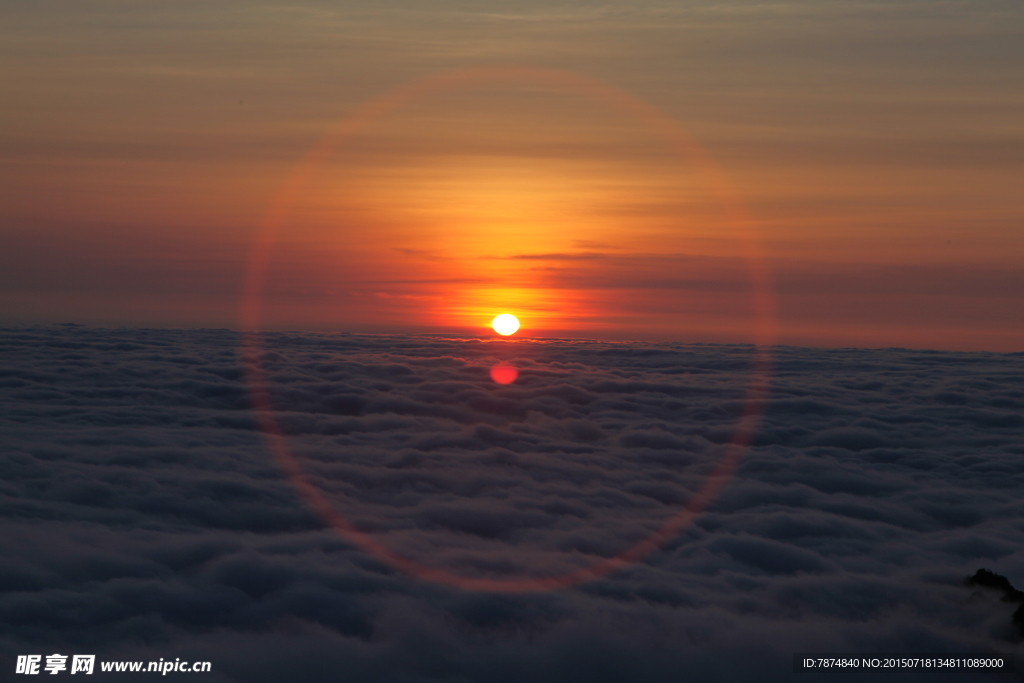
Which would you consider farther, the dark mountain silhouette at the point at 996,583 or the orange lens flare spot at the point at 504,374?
the orange lens flare spot at the point at 504,374

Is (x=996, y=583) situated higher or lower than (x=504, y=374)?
lower

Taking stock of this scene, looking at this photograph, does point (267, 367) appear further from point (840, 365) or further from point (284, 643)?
point (840, 365)

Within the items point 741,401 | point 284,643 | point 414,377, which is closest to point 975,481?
point 741,401

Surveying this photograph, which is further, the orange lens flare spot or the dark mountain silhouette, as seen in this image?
the orange lens flare spot

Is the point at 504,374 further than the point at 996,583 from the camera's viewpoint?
Yes

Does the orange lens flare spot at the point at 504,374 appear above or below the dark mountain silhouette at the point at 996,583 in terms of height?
above

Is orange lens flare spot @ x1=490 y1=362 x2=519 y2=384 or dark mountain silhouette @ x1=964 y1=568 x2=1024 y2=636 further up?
orange lens flare spot @ x1=490 y1=362 x2=519 y2=384

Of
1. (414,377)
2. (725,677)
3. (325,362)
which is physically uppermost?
(325,362)

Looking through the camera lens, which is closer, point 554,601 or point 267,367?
point 554,601
